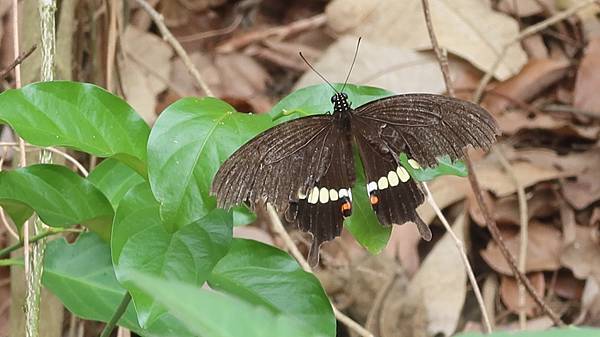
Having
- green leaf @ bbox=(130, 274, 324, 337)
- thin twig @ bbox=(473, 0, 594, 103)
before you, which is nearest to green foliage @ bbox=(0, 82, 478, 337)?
green leaf @ bbox=(130, 274, 324, 337)

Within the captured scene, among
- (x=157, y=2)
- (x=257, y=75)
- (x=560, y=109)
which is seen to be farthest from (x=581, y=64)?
(x=157, y=2)

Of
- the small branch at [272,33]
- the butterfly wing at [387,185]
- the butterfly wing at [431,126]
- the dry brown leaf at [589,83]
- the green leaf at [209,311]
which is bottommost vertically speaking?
the green leaf at [209,311]

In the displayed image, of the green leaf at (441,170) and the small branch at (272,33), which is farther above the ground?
the small branch at (272,33)

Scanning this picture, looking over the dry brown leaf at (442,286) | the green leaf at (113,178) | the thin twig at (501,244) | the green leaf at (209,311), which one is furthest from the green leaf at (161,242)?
the dry brown leaf at (442,286)

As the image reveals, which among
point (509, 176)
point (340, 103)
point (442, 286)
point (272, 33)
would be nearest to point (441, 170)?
point (340, 103)

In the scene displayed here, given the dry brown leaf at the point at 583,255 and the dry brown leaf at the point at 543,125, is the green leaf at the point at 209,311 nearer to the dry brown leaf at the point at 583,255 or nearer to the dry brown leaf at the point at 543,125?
the dry brown leaf at the point at 583,255

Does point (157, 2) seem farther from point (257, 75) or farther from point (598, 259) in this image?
point (598, 259)

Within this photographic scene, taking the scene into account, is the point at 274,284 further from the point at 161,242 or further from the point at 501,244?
the point at 501,244
